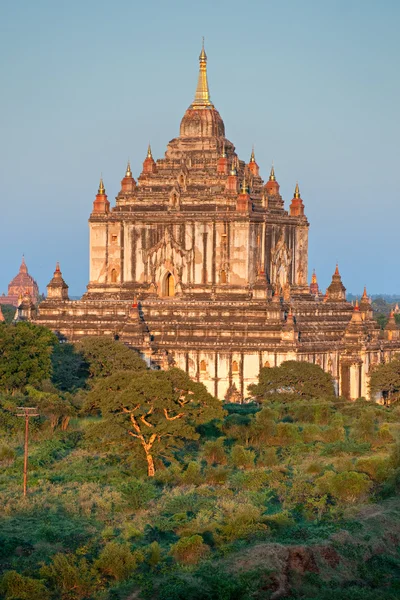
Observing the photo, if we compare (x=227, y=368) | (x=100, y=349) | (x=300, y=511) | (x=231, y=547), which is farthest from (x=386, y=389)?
(x=231, y=547)

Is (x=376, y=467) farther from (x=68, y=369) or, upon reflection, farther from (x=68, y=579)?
(x=68, y=369)

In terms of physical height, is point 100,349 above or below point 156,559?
above

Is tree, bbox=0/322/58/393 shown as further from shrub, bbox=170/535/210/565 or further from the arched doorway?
shrub, bbox=170/535/210/565

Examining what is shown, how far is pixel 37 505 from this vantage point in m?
35.5

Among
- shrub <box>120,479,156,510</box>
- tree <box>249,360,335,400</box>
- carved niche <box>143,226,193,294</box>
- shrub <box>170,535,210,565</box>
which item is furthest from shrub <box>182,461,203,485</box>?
carved niche <box>143,226,193,294</box>

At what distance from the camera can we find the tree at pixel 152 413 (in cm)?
4238

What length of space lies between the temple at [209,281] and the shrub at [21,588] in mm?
32858

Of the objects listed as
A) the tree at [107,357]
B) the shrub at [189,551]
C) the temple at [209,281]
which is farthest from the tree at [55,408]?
the shrub at [189,551]

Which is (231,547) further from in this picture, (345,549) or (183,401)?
(183,401)

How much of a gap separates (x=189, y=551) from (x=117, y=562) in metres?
1.84

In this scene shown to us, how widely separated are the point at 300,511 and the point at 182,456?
303 inches

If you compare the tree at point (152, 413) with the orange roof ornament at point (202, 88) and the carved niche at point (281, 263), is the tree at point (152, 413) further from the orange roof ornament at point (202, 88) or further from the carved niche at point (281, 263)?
the orange roof ornament at point (202, 88)

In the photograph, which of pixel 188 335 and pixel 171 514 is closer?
pixel 171 514

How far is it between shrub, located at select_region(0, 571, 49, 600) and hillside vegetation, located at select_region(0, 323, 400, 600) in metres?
0.04
